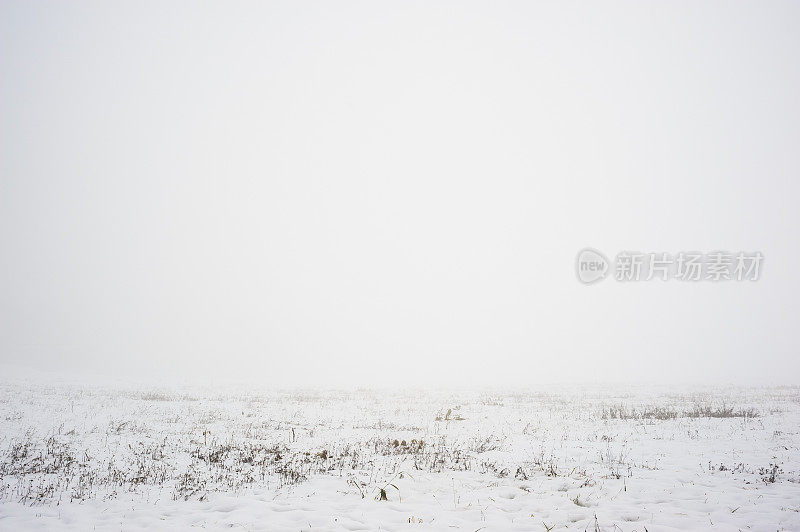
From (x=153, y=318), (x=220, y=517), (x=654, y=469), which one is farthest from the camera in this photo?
(x=153, y=318)

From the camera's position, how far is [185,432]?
15.0 m

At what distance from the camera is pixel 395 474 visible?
10242mm

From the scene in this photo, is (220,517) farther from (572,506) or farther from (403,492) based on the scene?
(572,506)

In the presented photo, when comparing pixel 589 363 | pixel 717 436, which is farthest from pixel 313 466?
pixel 589 363

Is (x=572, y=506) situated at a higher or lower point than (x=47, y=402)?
higher

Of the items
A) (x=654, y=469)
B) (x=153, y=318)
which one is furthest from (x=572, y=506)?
(x=153, y=318)

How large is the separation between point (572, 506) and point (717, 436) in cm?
989

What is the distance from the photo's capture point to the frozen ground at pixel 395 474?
24.4 ft

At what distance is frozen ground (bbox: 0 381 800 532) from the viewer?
744 centimetres

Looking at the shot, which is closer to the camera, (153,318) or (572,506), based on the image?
(572,506)

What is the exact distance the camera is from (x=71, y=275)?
466 feet

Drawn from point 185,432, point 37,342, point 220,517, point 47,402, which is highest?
point 220,517

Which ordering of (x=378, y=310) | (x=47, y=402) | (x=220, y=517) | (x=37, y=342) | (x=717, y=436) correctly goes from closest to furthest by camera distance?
1. (x=220, y=517)
2. (x=717, y=436)
3. (x=47, y=402)
4. (x=37, y=342)
5. (x=378, y=310)

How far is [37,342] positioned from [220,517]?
121 metres
